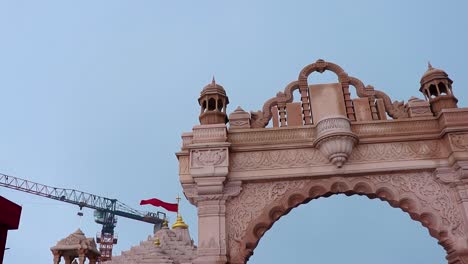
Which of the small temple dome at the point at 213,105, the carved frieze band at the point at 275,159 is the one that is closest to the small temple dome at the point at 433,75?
the carved frieze band at the point at 275,159

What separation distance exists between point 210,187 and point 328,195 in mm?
2369

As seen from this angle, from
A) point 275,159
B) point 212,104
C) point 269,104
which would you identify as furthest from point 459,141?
point 212,104

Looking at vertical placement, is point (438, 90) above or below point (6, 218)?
above

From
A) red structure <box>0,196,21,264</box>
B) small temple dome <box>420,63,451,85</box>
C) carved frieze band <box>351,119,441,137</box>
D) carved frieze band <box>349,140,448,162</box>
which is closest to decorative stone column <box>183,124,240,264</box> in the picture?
carved frieze band <box>349,140,448,162</box>

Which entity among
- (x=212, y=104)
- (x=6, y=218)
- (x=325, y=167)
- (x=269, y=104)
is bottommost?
(x=6, y=218)

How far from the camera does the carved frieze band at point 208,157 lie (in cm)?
809

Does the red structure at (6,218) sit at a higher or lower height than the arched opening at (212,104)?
lower

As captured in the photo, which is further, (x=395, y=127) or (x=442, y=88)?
(x=442, y=88)

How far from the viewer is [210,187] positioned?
312 inches

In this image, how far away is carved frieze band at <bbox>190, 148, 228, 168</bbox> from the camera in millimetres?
8086

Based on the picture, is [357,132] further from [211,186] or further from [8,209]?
[8,209]

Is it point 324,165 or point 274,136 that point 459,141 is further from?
point 274,136

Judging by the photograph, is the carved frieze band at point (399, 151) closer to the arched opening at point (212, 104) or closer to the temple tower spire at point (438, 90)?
the temple tower spire at point (438, 90)

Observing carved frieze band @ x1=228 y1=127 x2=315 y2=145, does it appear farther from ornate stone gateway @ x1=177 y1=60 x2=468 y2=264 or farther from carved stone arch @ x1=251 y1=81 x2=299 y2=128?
carved stone arch @ x1=251 y1=81 x2=299 y2=128
